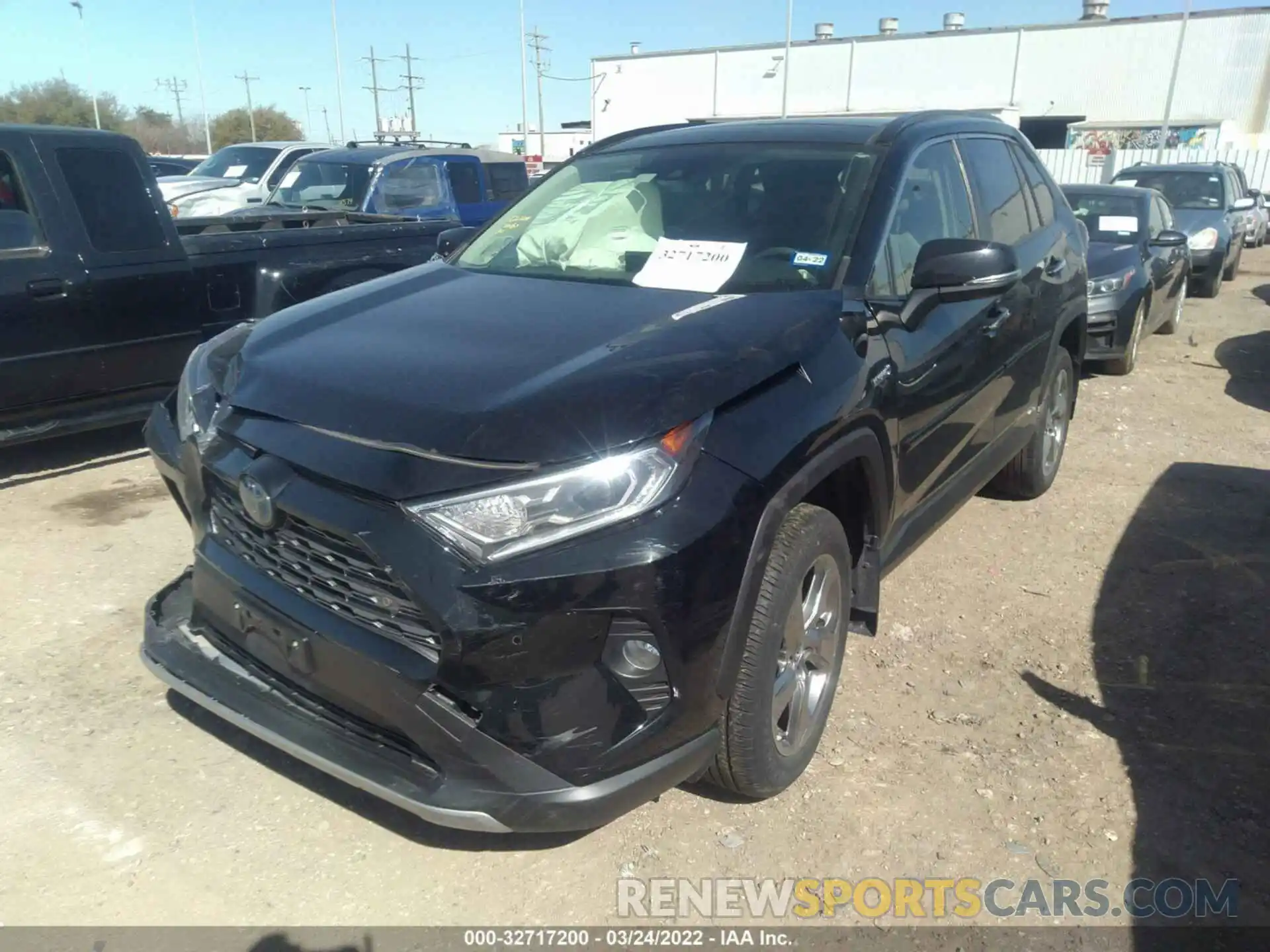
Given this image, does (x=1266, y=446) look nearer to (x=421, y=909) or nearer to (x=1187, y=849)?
(x=1187, y=849)

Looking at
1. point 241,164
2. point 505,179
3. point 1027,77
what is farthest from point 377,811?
point 1027,77

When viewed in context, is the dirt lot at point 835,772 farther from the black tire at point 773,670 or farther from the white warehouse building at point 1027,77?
the white warehouse building at point 1027,77

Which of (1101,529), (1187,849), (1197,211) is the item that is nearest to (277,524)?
(1187,849)

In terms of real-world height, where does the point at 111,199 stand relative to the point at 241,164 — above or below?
above

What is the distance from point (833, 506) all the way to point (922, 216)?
3.97 feet

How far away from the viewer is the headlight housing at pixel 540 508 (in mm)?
2098

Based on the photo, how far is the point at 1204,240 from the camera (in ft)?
41.4

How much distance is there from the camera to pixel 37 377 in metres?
5.05

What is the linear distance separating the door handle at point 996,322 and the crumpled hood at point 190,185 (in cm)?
1125

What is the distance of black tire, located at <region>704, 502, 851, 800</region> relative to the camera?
8.03 feet

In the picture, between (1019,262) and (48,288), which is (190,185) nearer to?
(48,288)

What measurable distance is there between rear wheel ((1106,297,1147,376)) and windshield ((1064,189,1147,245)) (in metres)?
0.74

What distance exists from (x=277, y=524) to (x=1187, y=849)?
8.43 feet

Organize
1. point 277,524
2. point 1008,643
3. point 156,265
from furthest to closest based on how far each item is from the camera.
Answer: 1. point 156,265
2. point 1008,643
3. point 277,524
